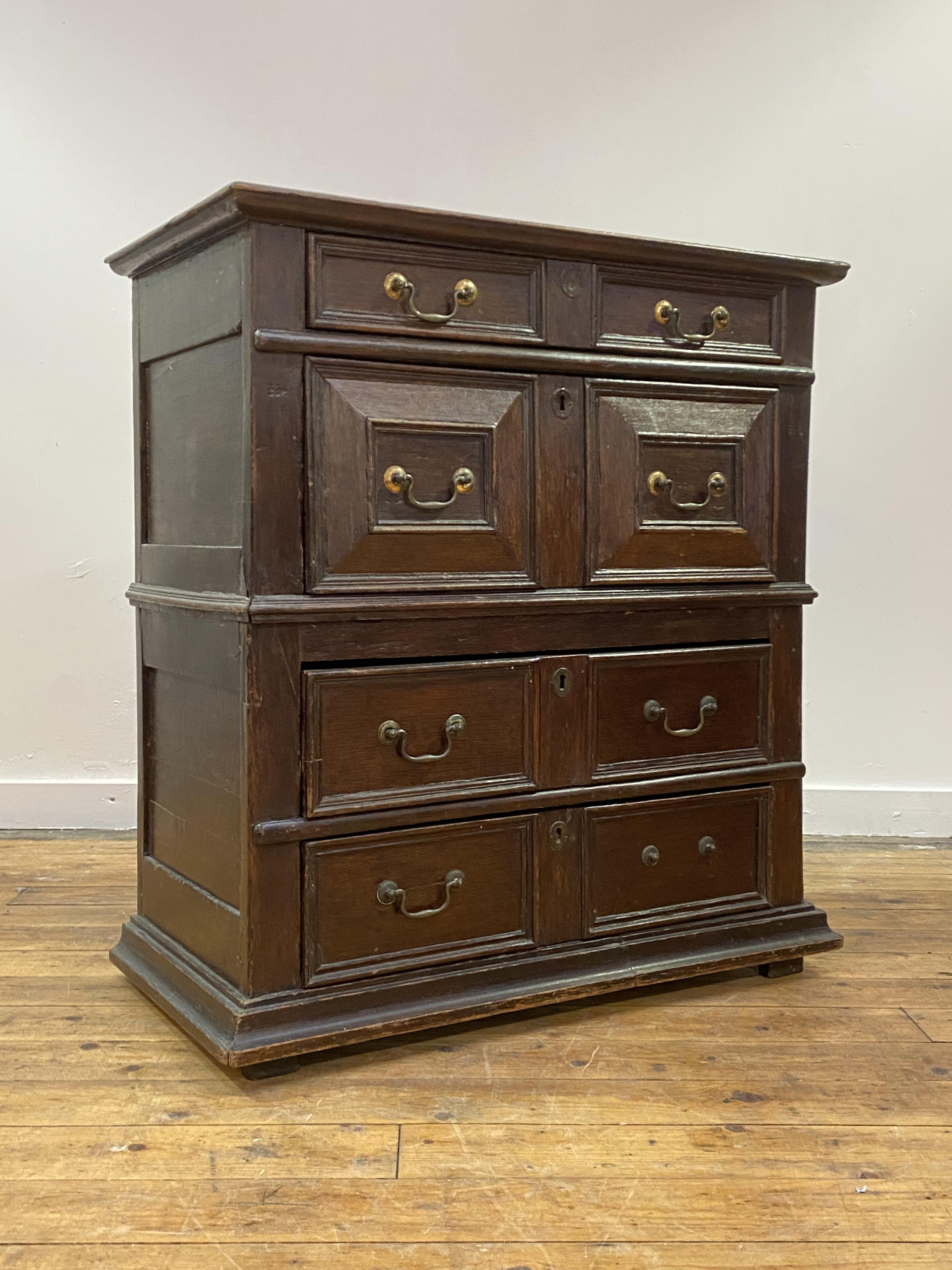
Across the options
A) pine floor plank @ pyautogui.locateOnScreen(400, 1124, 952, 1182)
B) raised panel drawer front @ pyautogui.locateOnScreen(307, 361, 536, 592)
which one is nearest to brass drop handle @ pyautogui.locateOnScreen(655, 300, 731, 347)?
raised panel drawer front @ pyautogui.locateOnScreen(307, 361, 536, 592)

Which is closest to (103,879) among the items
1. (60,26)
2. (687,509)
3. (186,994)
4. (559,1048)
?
(186,994)

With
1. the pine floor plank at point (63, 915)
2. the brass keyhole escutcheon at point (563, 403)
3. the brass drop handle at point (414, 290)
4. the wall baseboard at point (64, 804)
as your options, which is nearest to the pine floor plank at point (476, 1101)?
the pine floor plank at point (63, 915)

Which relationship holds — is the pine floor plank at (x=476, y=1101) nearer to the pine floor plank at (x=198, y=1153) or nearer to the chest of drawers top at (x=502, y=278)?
the pine floor plank at (x=198, y=1153)

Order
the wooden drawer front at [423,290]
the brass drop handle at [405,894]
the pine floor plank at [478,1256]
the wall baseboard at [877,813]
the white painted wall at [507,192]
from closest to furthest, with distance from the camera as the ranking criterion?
the pine floor plank at [478,1256] < the wooden drawer front at [423,290] < the brass drop handle at [405,894] < the white painted wall at [507,192] < the wall baseboard at [877,813]

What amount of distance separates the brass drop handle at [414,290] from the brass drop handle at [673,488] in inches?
18.0

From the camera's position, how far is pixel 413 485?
190 centimetres

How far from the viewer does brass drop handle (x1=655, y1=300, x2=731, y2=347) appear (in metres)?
2.09

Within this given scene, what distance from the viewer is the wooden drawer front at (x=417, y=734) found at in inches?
73.1

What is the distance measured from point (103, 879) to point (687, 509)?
163 cm

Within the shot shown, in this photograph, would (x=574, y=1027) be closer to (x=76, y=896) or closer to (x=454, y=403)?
(x=454, y=403)

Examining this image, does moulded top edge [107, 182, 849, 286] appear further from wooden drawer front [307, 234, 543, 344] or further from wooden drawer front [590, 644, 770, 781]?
wooden drawer front [590, 644, 770, 781]

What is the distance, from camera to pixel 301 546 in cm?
182

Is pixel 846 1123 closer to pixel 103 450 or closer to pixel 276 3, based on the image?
A: pixel 103 450

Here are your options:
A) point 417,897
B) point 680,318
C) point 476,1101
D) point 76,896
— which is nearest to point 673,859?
point 417,897
